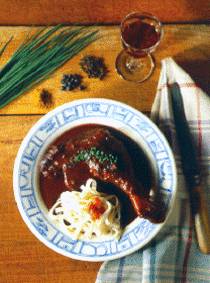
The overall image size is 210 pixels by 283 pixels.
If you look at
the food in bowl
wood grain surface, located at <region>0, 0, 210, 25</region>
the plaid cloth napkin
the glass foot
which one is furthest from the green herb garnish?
wood grain surface, located at <region>0, 0, 210, 25</region>

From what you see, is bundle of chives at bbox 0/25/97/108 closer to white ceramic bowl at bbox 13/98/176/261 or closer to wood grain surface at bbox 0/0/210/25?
wood grain surface at bbox 0/0/210/25

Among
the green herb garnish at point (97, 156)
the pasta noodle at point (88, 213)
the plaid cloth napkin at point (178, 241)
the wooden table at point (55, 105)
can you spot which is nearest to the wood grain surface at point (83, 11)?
the wooden table at point (55, 105)

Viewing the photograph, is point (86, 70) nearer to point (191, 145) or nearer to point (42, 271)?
point (191, 145)

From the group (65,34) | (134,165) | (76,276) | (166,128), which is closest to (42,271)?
(76,276)

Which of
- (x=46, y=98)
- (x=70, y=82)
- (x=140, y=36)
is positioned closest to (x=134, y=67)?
(x=140, y=36)

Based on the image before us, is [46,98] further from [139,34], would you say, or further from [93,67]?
[139,34]

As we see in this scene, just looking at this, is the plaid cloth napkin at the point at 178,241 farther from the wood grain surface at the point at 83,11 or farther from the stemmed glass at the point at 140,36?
the wood grain surface at the point at 83,11
